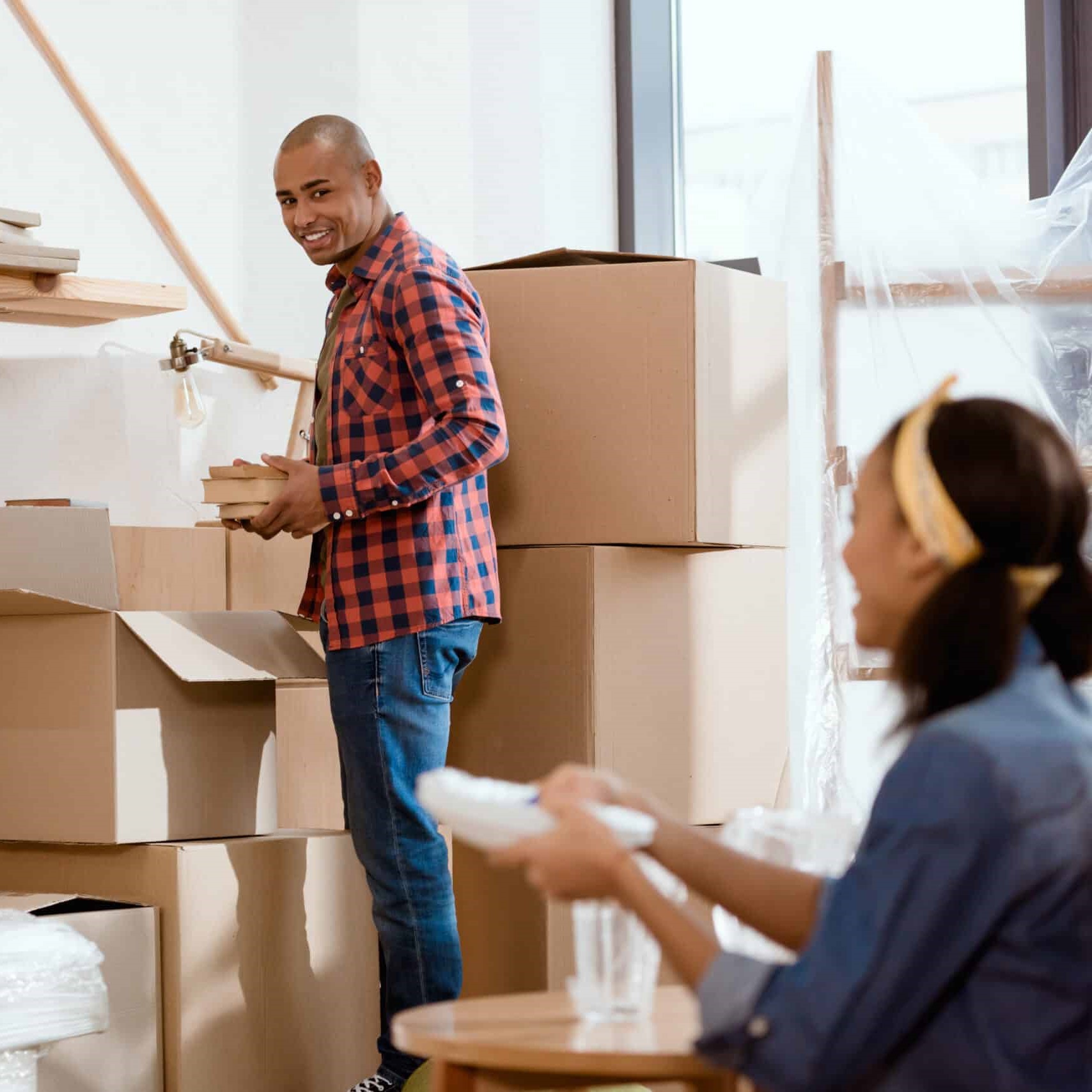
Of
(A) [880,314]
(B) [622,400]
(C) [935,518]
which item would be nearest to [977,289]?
(A) [880,314]

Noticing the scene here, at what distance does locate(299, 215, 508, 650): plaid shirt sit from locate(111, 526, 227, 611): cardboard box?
32 centimetres

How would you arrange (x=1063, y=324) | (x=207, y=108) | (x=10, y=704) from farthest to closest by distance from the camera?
(x=207, y=108) → (x=1063, y=324) → (x=10, y=704)

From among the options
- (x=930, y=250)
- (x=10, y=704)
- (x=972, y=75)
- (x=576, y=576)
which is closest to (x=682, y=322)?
(x=576, y=576)

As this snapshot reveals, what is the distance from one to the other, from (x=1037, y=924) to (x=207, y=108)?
7.15 feet

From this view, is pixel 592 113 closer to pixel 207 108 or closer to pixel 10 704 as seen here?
pixel 207 108

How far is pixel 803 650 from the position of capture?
7.52ft

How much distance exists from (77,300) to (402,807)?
87 cm

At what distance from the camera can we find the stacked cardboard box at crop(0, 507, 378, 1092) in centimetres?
175

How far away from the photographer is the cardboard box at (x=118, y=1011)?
168 centimetres

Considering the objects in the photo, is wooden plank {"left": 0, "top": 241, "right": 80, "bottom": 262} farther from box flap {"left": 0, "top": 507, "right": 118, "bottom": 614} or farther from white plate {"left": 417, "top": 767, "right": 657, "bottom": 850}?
white plate {"left": 417, "top": 767, "right": 657, "bottom": 850}

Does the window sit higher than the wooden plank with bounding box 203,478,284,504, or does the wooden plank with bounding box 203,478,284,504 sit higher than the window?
the window

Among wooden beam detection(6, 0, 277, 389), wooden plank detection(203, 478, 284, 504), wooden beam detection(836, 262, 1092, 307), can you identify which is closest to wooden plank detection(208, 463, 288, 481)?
wooden plank detection(203, 478, 284, 504)

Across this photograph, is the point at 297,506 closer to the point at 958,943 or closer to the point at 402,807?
the point at 402,807

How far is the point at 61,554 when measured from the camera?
1877 mm
